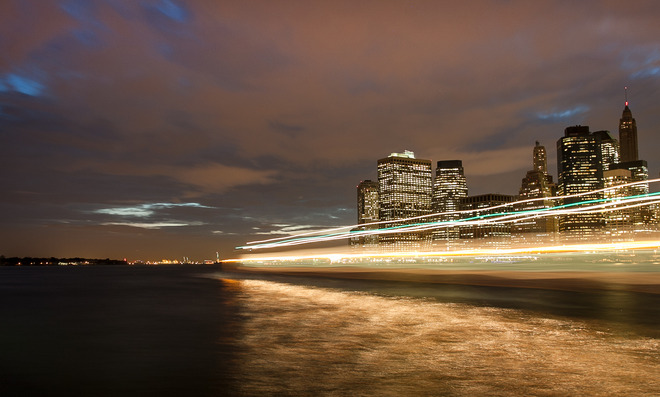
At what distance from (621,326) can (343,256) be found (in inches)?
1917

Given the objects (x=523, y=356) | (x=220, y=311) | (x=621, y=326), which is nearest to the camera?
(x=523, y=356)

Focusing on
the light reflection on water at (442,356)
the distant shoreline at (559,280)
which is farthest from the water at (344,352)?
the distant shoreline at (559,280)

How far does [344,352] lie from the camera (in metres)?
10.6

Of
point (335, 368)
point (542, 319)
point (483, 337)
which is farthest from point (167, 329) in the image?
point (542, 319)

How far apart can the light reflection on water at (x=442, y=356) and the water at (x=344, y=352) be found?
0.10ft

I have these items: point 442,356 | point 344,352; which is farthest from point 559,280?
point 344,352

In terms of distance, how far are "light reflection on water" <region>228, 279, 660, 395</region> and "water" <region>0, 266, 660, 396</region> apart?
0.03 metres

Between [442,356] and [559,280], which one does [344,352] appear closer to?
[442,356]

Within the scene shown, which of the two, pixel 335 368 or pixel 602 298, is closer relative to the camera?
pixel 335 368

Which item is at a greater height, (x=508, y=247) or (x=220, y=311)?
(x=508, y=247)

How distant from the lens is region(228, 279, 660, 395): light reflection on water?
757 centimetres

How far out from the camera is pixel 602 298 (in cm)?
2220

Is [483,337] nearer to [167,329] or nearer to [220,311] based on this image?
[167,329]

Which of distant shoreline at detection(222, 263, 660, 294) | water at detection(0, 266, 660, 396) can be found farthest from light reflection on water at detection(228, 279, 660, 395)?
distant shoreline at detection(222, 263, 660, 294)
